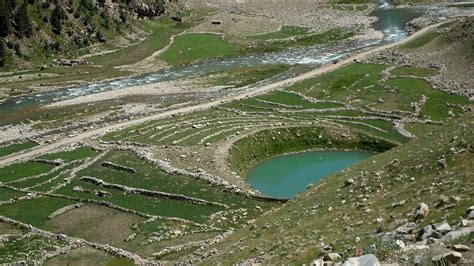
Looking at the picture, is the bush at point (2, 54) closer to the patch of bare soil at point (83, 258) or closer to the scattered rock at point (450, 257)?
the patch of bare soil at point (83, 258)

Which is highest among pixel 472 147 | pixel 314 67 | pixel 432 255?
pixel 432 255

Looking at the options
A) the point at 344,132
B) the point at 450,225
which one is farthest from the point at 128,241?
the point at 344,132

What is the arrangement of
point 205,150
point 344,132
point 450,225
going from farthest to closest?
point 344,132
point 205,150
point 450,225

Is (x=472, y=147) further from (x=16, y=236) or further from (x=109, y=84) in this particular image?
(x=109, y=84)

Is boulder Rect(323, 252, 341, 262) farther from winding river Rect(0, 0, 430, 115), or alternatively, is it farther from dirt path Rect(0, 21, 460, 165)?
winding river Rect(0, 0, 430, 115)

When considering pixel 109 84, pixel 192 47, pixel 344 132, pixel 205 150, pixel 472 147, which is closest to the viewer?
pixel 472 147

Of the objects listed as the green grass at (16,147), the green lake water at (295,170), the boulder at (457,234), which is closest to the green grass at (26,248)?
the green lake water at (295,170)

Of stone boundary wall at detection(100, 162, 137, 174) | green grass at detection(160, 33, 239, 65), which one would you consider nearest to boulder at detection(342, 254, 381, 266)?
stone boundary wall at detection(100, 162, 137, 174)
